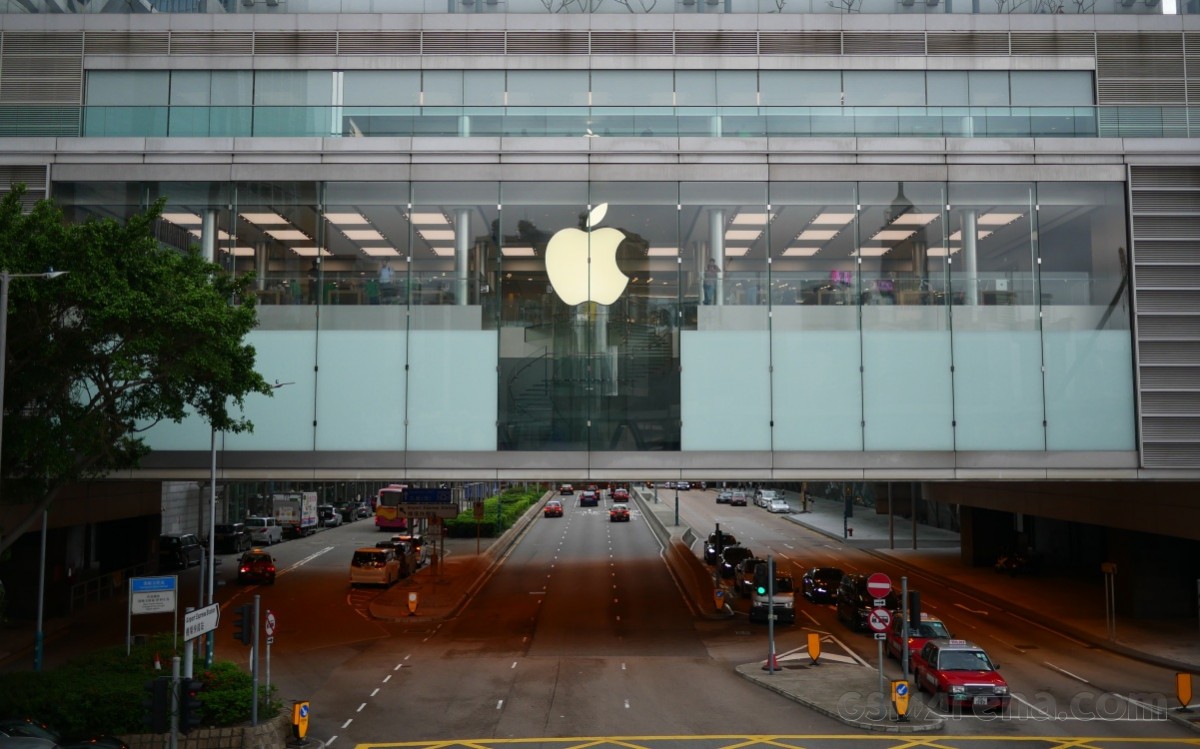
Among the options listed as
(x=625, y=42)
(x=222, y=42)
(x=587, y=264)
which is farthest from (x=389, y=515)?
(x=587, y=264)

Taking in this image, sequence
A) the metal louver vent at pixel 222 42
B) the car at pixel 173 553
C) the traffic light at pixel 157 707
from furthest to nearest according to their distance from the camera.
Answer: the car at pixel 173 553, the metal louver vent at pixel 222 42, the traffic light at pixel 157 707

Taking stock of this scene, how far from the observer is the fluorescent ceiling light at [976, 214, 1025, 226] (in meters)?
29.5

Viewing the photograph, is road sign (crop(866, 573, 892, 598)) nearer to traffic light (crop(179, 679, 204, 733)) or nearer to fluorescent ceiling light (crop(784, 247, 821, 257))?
fluorescent ceiling light (crop(784, 247, 821, 257))

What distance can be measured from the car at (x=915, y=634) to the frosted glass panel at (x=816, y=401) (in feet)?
18.0

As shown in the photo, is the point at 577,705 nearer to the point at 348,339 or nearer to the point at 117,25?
the point at 348,339

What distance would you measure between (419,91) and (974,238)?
59.6 feet

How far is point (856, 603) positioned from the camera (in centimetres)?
3581

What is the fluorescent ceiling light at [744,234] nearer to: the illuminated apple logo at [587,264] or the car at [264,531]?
the illuminated apple logo at [587,264]

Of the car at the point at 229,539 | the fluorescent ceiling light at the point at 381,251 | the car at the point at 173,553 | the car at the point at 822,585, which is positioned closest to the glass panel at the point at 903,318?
the fluorescent ceiling light at the point at 381,251

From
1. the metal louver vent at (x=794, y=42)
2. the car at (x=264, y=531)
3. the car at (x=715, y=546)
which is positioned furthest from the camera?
the car at (x=264, y=531)

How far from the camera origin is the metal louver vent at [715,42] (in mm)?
34719

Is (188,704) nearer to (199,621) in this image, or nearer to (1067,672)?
(199,621)

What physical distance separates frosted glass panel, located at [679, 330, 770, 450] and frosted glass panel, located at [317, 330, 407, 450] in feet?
26.1

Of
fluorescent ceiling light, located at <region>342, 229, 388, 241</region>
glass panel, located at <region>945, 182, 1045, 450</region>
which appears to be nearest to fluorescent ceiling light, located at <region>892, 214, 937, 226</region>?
glass panel, located at <region>945, 182, 1045, 450</region>
